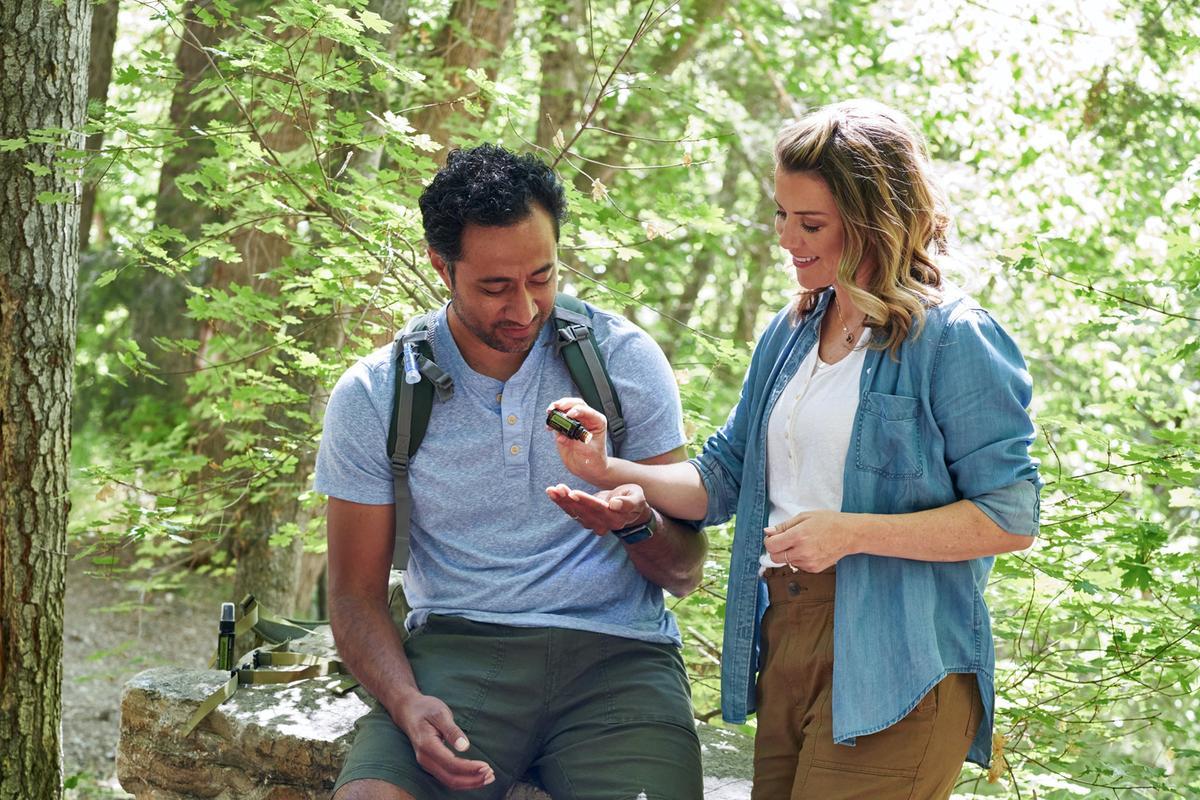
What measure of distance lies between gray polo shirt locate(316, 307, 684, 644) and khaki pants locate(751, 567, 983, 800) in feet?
1.58

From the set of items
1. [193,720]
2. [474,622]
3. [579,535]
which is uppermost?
[579,535]

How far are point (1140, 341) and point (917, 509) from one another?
20.0 feet

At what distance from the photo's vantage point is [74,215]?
380 cm

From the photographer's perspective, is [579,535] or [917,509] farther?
[579,535]

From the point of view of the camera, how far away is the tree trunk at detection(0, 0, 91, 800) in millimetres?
3607

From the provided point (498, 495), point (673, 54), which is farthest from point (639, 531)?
point (673, 54)

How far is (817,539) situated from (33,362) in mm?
2790

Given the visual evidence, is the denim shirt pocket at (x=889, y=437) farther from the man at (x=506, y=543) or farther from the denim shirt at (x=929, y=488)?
the man at (x=506, y=543)

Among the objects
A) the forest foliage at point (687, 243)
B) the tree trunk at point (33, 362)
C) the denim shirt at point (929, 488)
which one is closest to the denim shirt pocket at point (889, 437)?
the denim shirt at point (929, 488)

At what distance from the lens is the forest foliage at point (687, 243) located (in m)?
3.55

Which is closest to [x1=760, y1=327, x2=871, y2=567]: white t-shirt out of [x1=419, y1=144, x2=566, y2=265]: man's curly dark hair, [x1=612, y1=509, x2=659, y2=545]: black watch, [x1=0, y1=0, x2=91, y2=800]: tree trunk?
[x1=612, y1=509, x2=659, y2=545]: black watch

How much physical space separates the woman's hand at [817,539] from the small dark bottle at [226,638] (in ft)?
5.77

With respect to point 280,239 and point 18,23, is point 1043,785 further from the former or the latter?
point 280,239

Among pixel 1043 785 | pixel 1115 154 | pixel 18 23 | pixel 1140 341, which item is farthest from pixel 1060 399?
pixel 18 23
